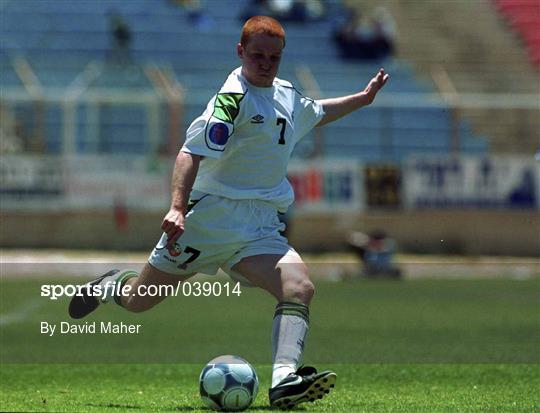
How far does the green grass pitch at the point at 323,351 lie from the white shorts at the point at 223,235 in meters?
0.84

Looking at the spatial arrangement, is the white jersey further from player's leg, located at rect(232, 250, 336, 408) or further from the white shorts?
player's leg, located at rect(232, 250, 336, 408)

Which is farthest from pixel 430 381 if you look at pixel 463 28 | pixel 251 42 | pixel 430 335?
pixel 463 28

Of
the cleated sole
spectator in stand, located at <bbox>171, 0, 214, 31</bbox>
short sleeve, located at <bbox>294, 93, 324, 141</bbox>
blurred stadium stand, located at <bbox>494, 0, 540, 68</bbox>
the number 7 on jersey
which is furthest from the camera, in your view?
blurred stadium stand, located at <bbox>494, 0, 540, 68</bbox>

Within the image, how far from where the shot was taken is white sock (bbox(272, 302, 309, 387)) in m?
6.82

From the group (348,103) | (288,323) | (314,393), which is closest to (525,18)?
(348,103)

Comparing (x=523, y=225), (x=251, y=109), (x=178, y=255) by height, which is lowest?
(x=523, y=225)

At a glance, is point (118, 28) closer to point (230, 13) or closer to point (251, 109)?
point (230, 13)

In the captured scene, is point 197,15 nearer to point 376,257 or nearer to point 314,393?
point 376,257

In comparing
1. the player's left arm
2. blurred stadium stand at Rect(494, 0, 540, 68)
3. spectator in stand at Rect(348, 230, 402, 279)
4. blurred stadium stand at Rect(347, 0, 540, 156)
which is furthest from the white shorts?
blurred stadium stand at Rect(494, 0, 540, 68)

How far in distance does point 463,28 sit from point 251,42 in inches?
910

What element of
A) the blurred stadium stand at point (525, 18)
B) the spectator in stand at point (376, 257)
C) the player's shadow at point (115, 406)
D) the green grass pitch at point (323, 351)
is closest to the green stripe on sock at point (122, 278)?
the green grass pitch at point (323, 351)

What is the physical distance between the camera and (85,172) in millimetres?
24703

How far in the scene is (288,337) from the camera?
272 inches

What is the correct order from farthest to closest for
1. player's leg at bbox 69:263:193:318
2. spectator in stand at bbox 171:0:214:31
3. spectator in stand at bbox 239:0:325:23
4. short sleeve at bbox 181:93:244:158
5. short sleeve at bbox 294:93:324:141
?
spectator in stand at bbox 171:0:214:31
spectator in stand at bbox 239:0:325:23
short sleeve at bbox 294:93:324:141
player's leg at bbox 69:263:193:318
short sleeve at bbox 181:93:244:158
